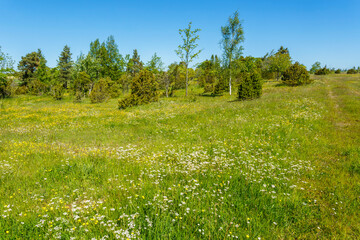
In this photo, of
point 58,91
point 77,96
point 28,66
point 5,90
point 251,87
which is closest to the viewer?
point 251,87

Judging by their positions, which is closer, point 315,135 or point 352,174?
point 352,174

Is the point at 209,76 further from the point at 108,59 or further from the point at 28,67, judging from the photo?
the point at 28,67

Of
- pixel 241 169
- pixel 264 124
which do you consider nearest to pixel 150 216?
pixel 241 169

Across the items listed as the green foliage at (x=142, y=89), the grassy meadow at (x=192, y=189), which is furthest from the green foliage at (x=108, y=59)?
the grassy meadow at (x=192, y=189)

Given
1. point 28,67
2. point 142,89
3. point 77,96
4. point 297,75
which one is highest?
point 28,67

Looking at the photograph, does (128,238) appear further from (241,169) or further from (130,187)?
(241,169)

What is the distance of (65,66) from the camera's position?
211ft

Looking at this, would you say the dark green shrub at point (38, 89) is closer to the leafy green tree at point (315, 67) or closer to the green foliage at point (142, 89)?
the green foliage at point (142, 89)

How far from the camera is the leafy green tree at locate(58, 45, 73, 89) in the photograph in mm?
63562

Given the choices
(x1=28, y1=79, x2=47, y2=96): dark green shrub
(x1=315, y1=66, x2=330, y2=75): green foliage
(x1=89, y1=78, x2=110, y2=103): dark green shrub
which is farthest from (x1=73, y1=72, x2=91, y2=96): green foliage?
(x1=315, y1=66, x2=330, y2=75): green foliage

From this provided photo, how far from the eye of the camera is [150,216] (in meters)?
3.60

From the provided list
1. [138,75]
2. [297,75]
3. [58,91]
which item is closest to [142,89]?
[138,75]

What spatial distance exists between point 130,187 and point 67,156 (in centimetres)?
425

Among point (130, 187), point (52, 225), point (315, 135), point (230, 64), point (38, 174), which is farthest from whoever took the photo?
point (230, 64)
